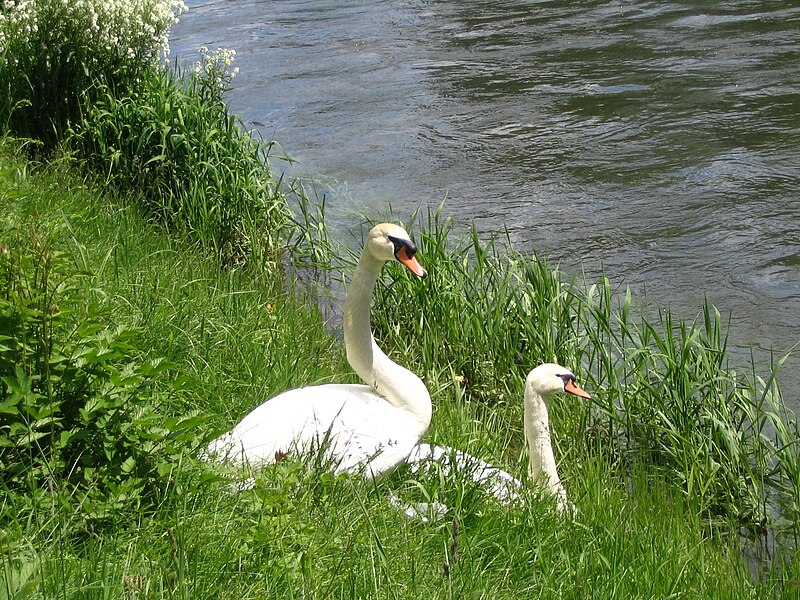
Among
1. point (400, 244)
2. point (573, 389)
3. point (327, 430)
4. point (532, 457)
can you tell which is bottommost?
point (532, 457)

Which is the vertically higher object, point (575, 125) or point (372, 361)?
point (372, 361)

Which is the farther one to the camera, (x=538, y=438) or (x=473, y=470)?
(x=538, y=438)

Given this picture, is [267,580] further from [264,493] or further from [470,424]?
[470,424]

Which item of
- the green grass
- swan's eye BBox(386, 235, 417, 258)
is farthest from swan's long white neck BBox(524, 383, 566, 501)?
swan's eye BBox(386, 235, 417, 258)

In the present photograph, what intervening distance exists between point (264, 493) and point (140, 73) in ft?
17.6

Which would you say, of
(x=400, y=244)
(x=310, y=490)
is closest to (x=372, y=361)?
(x=400, y=244)

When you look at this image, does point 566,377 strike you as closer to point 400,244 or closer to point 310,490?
point 400,244

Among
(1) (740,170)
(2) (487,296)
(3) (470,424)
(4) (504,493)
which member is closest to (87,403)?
(4) (504,493)

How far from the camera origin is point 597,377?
6207 mm

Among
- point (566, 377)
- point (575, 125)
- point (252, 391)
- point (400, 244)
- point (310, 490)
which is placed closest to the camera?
point (310, 490)

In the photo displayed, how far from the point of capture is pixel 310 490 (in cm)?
364

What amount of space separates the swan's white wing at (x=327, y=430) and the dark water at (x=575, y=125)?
272 centimetres

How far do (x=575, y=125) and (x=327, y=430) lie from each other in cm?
798

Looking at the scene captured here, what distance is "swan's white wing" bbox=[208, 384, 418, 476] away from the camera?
14.0 feet
